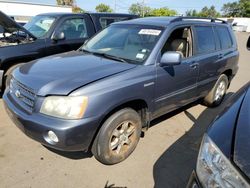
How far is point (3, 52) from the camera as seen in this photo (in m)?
4.71

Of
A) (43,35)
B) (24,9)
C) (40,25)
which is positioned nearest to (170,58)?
(43,35)

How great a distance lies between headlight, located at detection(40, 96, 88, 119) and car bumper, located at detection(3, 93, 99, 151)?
55mm

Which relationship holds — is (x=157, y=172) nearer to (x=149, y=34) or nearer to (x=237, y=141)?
(x=237, y=141)

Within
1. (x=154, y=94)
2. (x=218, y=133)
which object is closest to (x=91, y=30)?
(x=154, y=94)

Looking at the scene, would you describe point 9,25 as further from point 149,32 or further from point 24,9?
point 24,9

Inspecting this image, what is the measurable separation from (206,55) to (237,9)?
349 feet

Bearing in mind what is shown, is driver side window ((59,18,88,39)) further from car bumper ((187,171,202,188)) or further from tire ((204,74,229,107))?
car bumper ((187,171,202,188))

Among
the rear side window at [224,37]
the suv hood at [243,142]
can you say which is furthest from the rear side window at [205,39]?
the suv hood at [243,142]

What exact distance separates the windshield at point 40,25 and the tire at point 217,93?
3898 millimetres

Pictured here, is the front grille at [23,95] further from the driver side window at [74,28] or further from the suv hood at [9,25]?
the driver side window at [74,28]

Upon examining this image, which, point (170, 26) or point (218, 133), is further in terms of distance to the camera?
point (170, 26)

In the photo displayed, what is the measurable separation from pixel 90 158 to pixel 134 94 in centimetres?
104

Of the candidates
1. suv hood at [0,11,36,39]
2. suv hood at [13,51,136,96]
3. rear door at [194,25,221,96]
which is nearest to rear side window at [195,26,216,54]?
rear door at [194,25,221,96]

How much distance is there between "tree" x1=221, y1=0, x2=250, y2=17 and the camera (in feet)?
281
